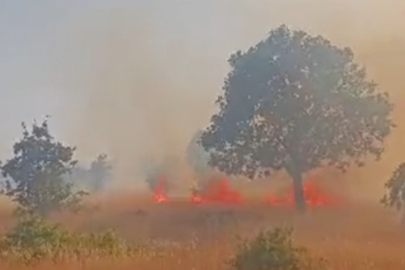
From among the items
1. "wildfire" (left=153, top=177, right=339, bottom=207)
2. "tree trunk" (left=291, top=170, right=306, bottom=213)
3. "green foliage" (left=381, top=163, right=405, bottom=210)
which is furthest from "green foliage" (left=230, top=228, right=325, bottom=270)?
"wildfire" (left=153, top=177, right=339, bottom=207)

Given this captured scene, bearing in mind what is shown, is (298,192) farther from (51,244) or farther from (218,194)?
(51,244)

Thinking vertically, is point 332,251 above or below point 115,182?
below

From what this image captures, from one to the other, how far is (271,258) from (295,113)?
1664cm

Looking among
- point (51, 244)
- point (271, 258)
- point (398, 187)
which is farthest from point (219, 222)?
point (271, 258)

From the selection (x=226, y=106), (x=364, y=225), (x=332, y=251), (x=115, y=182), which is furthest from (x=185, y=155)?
(x=332, y=251)

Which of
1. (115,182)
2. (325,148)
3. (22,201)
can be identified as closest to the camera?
(22,201)

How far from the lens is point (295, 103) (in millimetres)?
26188

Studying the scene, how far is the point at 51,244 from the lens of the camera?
1372 centimetres

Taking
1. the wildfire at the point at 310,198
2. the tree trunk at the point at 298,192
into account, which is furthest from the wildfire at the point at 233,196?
the tree trunk at the point at 298,192

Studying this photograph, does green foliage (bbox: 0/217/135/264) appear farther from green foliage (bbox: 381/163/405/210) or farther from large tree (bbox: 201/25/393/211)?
large tree (bbox: 201/25/393/211)

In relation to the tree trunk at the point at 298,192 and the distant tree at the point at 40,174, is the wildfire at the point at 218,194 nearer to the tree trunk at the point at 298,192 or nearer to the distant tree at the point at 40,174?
the tree trunk at the point at 298,192

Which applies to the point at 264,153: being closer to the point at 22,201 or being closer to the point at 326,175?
the point at 326,175

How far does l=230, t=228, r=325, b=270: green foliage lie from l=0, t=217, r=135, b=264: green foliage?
2.56 metres

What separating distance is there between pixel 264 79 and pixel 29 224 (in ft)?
45.5
